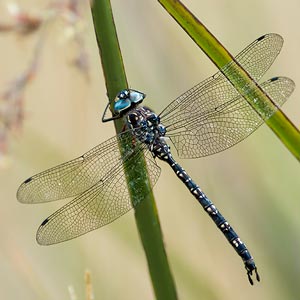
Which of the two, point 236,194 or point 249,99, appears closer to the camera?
point 249,99

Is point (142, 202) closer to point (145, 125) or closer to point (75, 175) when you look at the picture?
point (75, 175)

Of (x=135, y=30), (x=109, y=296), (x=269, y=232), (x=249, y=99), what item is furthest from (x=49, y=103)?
(x=249, y=99)

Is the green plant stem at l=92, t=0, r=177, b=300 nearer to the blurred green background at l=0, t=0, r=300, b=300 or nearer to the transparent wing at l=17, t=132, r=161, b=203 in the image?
the transparent wing at l=17, t=132, r=161, b=203

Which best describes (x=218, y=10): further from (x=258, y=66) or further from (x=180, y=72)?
(x=258, y=66)

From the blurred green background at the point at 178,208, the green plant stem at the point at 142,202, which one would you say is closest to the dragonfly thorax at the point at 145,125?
the blurred green background at the point at 178,208

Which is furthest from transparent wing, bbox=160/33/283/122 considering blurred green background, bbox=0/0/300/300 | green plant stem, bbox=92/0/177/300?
green plant stem, bbox=92/0/177/300

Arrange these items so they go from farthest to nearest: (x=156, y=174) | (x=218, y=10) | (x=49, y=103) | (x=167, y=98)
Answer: (x=49, y=103), (x=218, y=10), (x=167, y=98), (x=156, y=174)

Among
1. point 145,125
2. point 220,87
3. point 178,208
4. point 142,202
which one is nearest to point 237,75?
point 142,202
